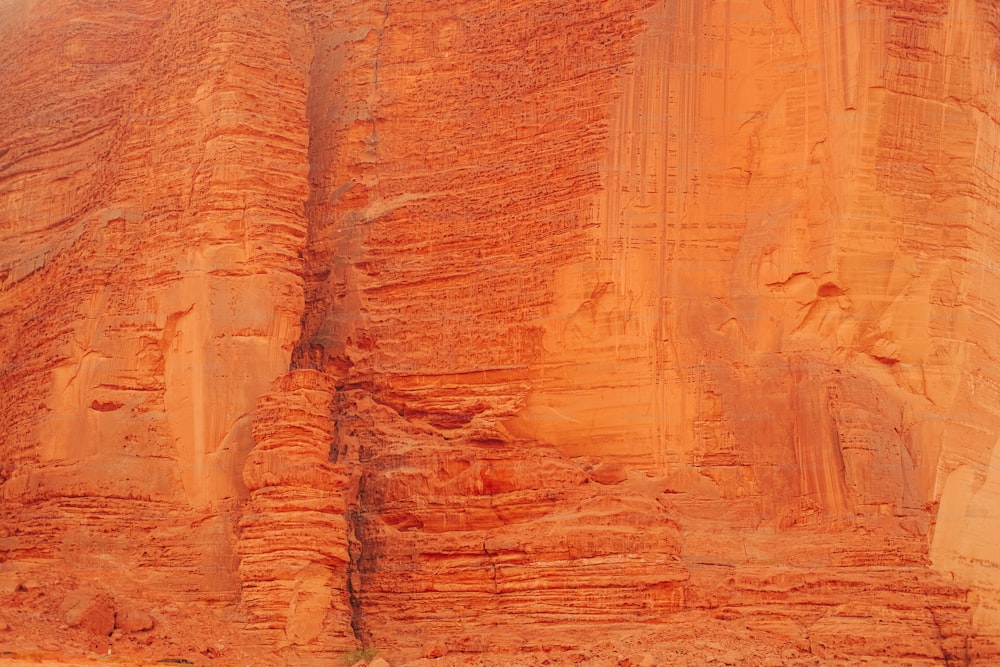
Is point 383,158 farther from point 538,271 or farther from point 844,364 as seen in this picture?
point 844,364

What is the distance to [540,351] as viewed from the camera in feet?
101

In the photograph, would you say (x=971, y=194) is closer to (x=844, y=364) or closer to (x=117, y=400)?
(x=844, y=364)

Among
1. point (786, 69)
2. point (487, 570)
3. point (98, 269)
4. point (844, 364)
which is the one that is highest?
point (786, 69)

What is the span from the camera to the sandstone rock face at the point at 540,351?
28.2m

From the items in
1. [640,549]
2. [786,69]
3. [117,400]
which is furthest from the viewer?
[117,400]

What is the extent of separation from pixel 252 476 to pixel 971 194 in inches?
441

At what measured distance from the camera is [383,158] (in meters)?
34.0

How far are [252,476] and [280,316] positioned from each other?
3.30 meters

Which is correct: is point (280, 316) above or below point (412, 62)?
below

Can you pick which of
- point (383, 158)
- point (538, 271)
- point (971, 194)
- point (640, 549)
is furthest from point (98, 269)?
point (971, 194)

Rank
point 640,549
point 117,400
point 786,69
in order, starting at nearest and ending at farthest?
point 640,549 < point 786,69 < point 117,400

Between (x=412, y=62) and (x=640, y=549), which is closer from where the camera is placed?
(x=640, y=549)

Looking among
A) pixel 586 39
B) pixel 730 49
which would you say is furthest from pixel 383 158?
pixel 730 49

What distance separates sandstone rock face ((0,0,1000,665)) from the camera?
92.4 feet
